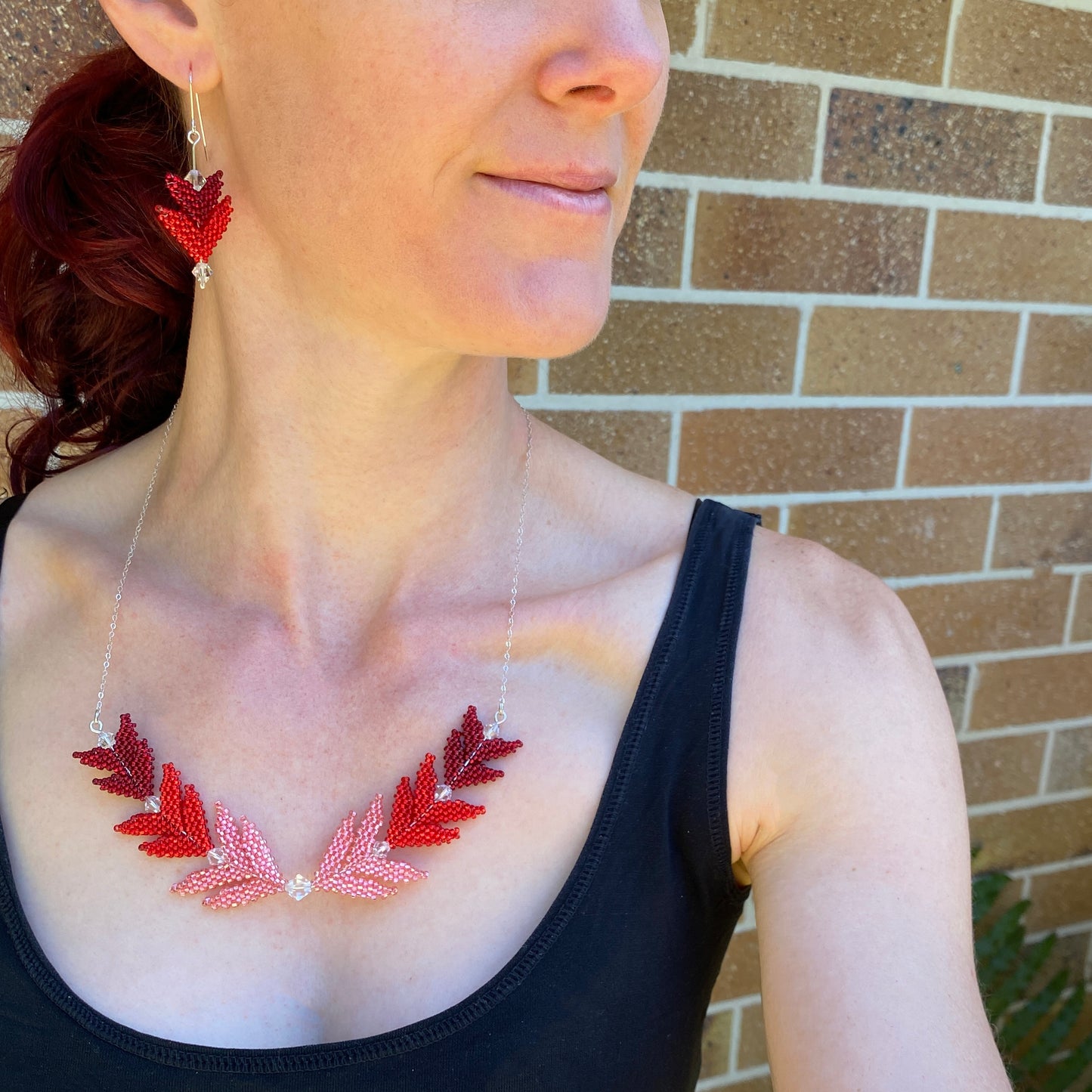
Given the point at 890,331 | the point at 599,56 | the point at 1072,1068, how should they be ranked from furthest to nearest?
the point at 1072,1068, the point at 890,331, the point at 599,56

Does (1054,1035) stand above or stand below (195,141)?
below

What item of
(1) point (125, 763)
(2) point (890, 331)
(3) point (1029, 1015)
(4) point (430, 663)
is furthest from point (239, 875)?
(3) point (1029, 1015)

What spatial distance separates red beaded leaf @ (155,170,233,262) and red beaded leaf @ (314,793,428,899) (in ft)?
2.09

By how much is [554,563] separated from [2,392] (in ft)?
3.02

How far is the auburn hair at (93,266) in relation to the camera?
1.32m

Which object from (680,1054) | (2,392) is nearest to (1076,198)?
(680,1054)

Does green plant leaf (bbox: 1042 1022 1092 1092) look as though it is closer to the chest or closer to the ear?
the chest

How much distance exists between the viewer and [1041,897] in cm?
237

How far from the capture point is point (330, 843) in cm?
106

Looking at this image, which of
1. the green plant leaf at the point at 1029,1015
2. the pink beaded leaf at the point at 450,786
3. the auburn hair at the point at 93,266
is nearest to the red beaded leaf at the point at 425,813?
the pink beaded leaf at the point at 450,786

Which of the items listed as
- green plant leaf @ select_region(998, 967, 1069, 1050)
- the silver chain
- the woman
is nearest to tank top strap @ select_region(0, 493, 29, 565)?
the woman

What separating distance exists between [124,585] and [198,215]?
446 mm

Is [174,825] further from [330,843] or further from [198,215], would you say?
[198,215]

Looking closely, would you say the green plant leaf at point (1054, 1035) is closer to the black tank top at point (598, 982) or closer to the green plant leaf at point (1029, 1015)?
the green plant leaf at point (1029, 1015)
